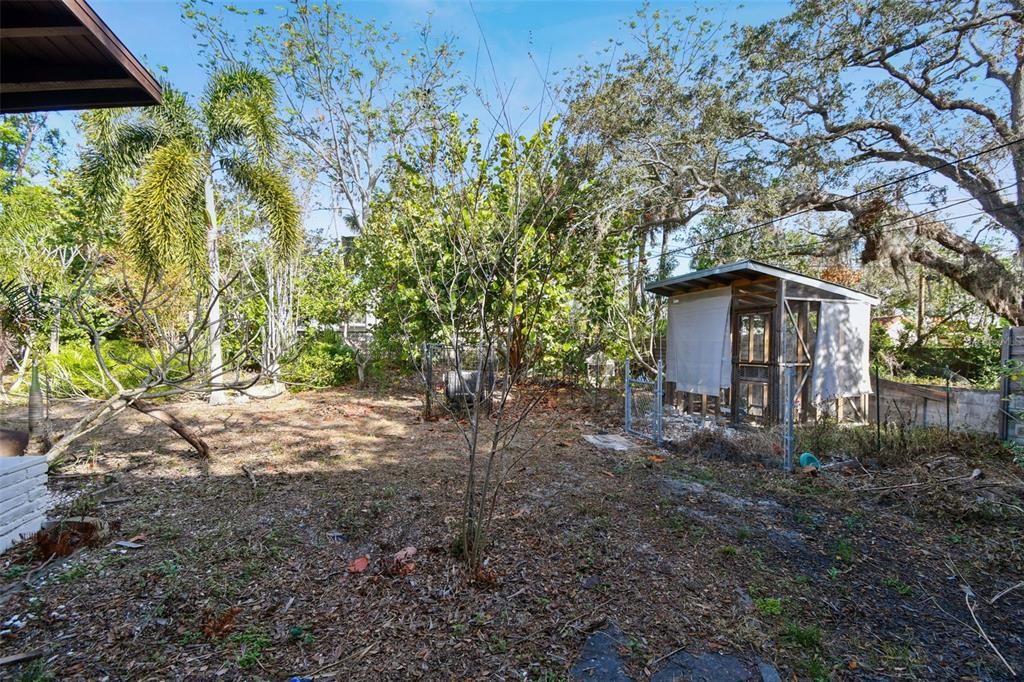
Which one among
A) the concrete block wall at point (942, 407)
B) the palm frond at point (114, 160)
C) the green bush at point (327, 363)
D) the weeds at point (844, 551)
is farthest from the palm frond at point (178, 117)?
the concrete block wall at point (942, 407)

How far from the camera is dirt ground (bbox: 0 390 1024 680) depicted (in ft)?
6.91

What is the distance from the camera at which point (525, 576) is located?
→ 2.71m

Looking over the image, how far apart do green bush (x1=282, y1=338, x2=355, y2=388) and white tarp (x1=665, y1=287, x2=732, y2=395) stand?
785 centimetres

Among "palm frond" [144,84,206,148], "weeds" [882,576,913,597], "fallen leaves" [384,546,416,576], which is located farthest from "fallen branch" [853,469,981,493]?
"palm frond" [144,84,206,148]

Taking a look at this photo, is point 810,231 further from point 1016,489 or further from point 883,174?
point 1016,489

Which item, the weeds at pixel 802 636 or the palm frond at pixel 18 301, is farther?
the palm frond at pixel 18 301

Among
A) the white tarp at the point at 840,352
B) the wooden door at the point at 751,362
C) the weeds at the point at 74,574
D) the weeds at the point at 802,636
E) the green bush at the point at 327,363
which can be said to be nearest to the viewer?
the weeds at the point at 802,636

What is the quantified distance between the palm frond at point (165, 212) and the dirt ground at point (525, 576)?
12.4ft

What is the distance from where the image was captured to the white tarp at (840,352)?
706cm

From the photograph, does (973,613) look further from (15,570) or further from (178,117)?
(178,117)

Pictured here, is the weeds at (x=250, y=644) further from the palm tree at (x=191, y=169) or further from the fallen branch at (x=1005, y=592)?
the palm tree at (x=191, y=169)

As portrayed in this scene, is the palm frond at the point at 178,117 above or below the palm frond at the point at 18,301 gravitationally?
above

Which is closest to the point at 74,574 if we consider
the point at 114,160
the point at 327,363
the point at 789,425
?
the point at 789,425

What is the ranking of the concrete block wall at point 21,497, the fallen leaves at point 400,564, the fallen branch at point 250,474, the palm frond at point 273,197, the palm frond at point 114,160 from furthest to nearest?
1. the palm frond at point 273,197
2. the palm frond at point 114,160
3. the fallen branch at point 250,474
4. the concrete block wall at point 21,497
5. the fallen leaves at point 400,564
